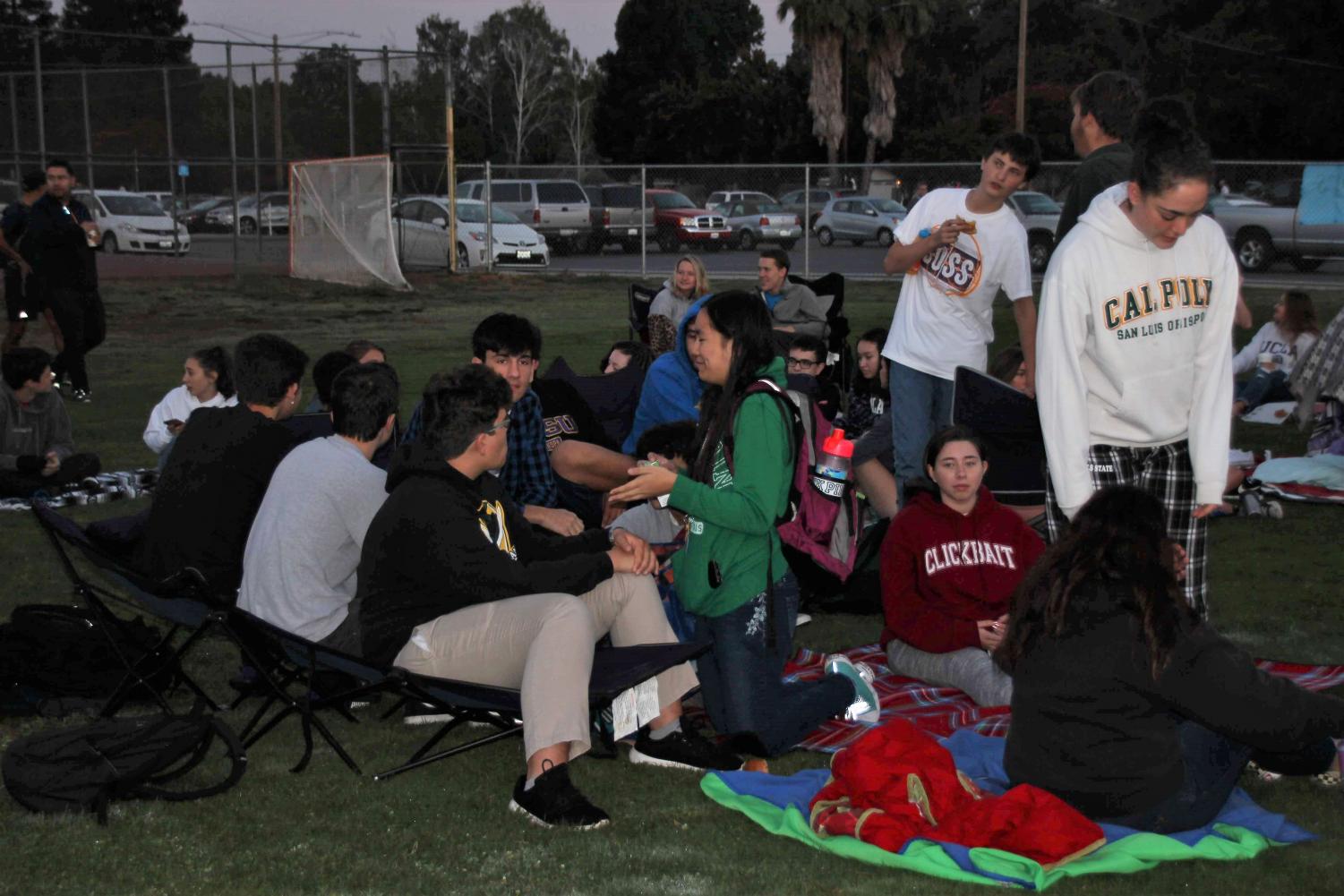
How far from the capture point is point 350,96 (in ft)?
81.0

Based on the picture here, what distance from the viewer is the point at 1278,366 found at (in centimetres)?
1088

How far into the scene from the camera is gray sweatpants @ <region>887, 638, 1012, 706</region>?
5172 mm

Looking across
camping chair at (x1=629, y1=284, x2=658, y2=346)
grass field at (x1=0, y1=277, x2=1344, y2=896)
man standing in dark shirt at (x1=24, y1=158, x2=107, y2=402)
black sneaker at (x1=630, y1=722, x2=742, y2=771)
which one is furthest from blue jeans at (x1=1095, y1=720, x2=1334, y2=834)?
man standing in dark shirt at (x1=24, y1=158, x2=107, y2=402)

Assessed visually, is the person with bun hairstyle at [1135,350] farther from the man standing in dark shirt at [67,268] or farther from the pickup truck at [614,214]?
the pickup truck at [614,214]

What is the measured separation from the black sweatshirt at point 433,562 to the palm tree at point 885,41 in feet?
146

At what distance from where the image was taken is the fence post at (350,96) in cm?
2472

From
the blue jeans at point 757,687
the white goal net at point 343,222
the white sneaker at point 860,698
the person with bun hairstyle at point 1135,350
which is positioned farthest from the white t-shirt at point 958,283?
the white goal net at point 343,222

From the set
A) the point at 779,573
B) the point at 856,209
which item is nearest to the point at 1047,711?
the point at 779,573

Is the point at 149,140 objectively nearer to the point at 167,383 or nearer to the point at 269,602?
the point at 167,383

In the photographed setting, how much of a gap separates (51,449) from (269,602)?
4850 mm

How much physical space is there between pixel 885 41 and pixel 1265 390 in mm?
38642

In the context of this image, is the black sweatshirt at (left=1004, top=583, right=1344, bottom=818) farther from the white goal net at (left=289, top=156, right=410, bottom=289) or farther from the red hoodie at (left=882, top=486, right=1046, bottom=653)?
the white goal net at (left=289, top=156, right=410, bottom=289)

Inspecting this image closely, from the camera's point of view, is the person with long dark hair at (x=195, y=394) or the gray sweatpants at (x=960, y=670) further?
the person with long dark hair at (x=195, y=394)

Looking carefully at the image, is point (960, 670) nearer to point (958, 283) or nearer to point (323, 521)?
point (958, 283)
